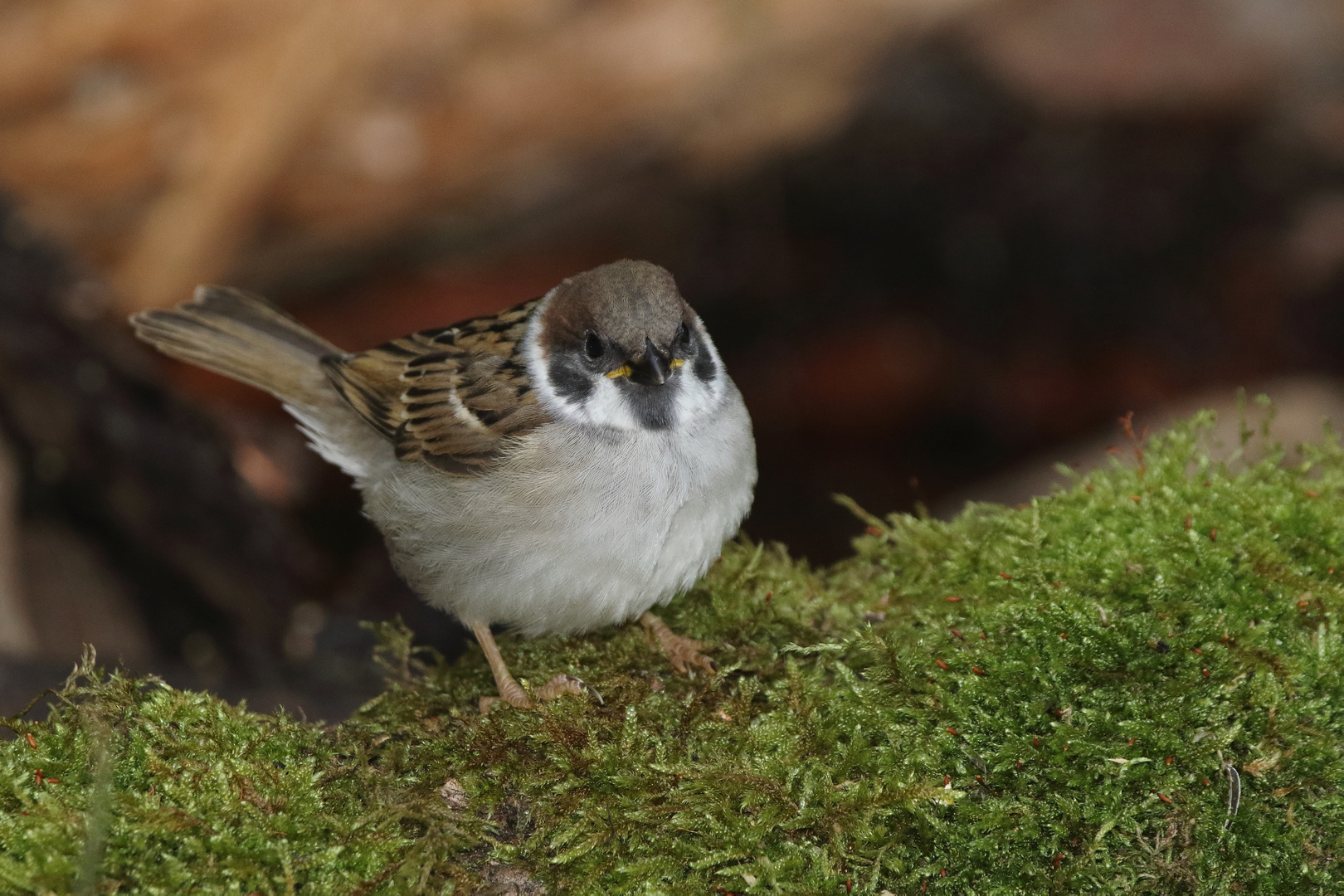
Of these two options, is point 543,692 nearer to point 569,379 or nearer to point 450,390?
point 569,379

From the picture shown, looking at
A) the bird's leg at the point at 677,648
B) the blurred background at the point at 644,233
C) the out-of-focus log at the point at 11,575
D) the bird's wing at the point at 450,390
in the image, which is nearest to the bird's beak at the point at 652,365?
the bird's wing at the point at 450,390

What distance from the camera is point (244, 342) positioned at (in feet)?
15.9

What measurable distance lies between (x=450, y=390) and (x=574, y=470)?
34.1 inches

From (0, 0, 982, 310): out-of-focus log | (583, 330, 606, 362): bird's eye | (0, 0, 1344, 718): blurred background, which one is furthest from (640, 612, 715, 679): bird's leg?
(0, 0, 982, 310): out-of-focus log

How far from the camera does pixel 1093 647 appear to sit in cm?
275

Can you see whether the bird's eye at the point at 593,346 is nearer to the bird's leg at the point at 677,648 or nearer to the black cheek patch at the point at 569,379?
the black cheek patch at the point at 569,379

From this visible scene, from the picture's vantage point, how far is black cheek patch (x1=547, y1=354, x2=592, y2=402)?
3586mm

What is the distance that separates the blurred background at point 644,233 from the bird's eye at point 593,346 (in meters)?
2.47

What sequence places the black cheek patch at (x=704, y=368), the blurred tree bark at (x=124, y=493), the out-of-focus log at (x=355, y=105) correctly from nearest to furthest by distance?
the black cheek patch at (x=704, y=368)
the blurred tree bark at (x=124, y=493)
the out-of-focus log at (x=355, y=105)

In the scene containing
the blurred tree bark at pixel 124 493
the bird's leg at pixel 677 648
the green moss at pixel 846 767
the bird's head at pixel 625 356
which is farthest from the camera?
the blurred tree bark at pixel 124 493

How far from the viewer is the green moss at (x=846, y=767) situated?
238 cm

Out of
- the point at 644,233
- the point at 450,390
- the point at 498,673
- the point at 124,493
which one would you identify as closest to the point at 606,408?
the point at 450,390

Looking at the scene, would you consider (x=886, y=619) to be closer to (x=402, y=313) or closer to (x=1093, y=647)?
(x=1093, y=647)

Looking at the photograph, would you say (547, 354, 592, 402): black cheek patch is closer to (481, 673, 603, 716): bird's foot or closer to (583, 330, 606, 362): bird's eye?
(583, 330, 606, 362): bird's eye
